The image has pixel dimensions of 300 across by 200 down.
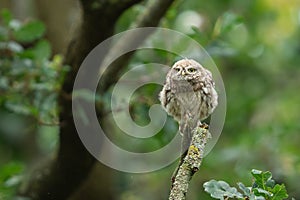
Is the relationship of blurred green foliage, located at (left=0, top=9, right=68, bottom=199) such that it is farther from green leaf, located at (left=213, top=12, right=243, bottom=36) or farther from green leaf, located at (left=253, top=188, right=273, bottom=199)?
green leaf, located at (left=253, top=188, right=273, bottom=199)

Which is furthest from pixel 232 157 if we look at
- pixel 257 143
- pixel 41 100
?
pixel 41 100

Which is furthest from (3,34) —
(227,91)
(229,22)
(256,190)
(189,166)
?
(227,91)

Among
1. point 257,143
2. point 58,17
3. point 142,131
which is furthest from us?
point 58,17

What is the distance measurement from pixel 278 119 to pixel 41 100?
2889 millimetres

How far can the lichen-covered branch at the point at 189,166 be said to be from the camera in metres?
2.02

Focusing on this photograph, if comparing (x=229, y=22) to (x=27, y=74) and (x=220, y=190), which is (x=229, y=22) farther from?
(x=220, y=190)

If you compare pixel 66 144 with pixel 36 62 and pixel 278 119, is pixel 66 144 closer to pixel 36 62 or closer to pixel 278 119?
pixel 36 62

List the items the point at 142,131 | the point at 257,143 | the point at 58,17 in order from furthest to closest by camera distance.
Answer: the point at 58,17
the point at 257,143
the point at 142,131

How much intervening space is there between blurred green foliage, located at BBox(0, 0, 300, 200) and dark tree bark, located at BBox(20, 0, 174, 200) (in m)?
A: 0.10

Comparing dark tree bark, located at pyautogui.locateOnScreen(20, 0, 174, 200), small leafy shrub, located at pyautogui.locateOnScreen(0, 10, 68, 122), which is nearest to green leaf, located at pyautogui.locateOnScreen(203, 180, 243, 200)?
dark tree bark, located at pyautogui.locateOnScreen(20, 0, 174, 200)

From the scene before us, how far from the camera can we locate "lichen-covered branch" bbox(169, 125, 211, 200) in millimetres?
2023

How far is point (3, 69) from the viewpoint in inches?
145

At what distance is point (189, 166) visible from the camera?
81.0 inches

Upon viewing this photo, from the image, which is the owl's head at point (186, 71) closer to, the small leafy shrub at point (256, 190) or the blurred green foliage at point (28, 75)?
the small leafy shrub at point (256, 190)
